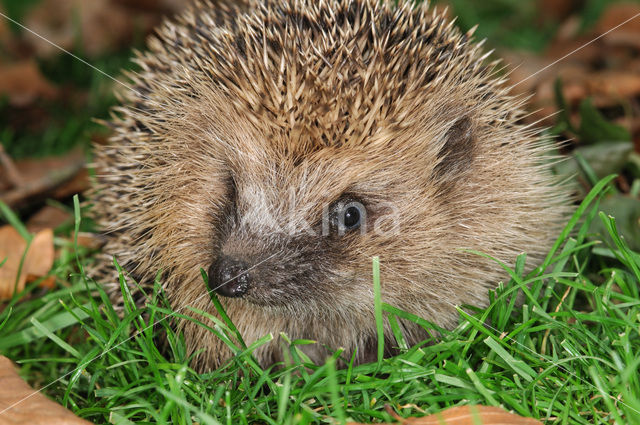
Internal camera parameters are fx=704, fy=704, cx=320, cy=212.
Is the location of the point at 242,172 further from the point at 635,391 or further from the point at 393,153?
the point at 635,391

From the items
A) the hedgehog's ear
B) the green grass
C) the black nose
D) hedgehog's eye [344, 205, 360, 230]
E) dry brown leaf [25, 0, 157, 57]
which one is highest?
dry brown leaf [25, 0, 157, 57]

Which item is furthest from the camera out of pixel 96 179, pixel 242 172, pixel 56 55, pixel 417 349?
pixel 56 55

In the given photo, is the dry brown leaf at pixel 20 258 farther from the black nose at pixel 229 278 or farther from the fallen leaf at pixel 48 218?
the black nose at pixel 229 278

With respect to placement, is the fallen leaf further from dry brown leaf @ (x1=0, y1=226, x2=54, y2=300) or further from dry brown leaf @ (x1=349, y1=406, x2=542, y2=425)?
dry brown leaf @ (x1=349, y1=406, x2=542, y2=425)

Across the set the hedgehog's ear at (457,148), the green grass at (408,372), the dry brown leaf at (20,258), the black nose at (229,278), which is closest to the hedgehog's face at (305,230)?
the black nose at (229,278)

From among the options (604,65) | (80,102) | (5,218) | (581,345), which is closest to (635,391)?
(581,345)

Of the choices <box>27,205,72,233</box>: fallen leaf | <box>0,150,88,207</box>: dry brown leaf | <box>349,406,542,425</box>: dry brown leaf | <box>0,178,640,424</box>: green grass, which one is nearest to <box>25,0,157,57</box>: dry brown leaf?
<box>0,150,88,207</box>: dry brown leaf
